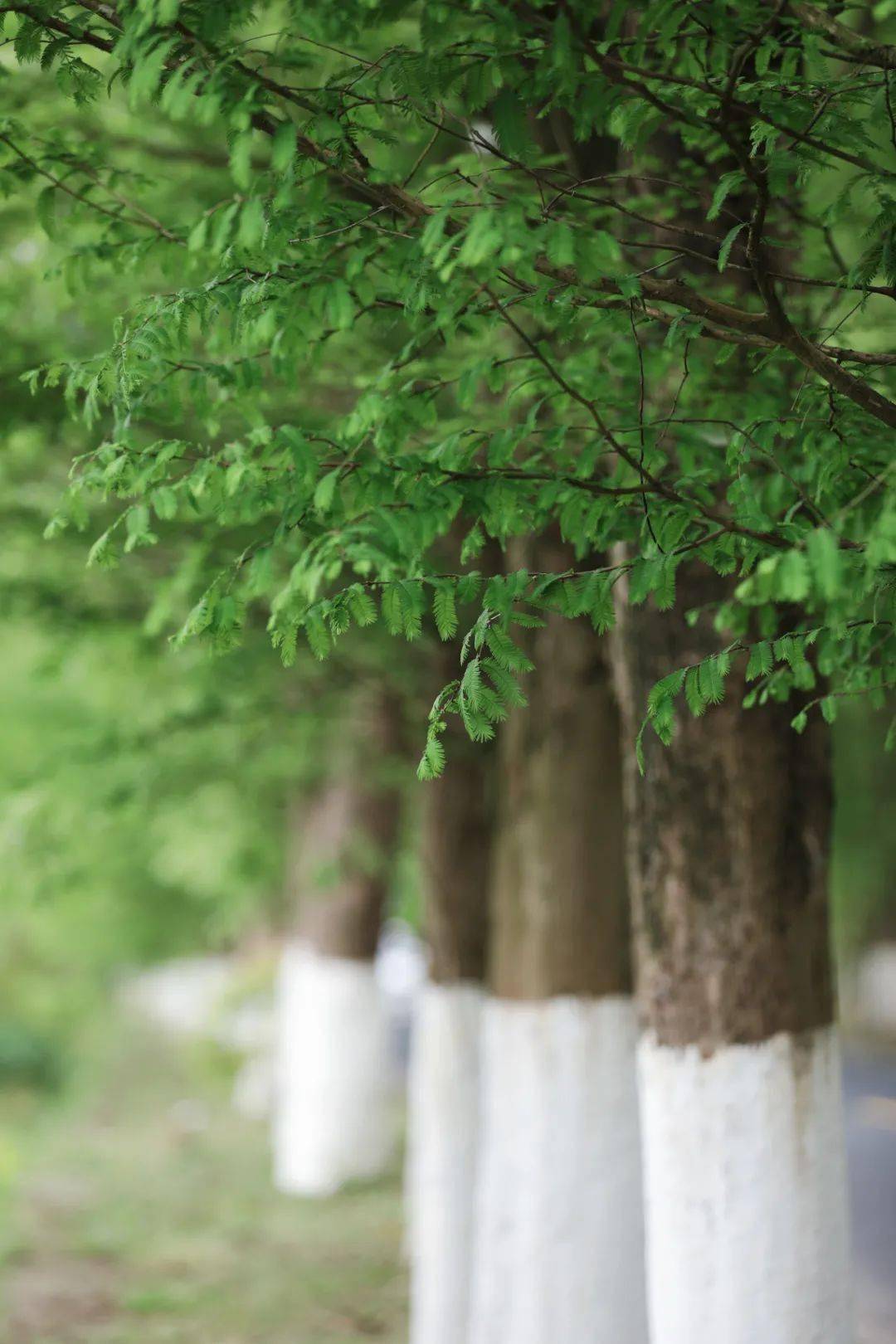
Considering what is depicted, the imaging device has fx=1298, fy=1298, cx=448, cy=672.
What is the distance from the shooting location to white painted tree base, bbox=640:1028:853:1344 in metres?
4.24

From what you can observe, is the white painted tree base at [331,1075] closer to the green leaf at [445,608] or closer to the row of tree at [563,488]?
the row of tree at [563,488]

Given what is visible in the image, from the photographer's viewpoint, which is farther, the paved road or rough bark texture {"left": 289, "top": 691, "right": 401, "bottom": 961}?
rough bark texture {"left": 289, "top": 691, "right": 401, "bottom": 961}

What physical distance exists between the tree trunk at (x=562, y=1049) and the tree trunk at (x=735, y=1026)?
4.84 ft

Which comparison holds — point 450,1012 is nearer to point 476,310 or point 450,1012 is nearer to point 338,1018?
point 338,1018

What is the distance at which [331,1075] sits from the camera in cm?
1190

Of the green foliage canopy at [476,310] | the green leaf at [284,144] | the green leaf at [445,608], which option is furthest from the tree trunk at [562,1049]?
the green leaf at [284,144]

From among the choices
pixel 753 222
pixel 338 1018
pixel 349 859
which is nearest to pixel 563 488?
pixel 753 222

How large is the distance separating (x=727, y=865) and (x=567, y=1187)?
7.70 feet

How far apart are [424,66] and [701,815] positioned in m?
2.61

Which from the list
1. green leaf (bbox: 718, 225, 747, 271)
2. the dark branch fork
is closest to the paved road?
the dark branch fork

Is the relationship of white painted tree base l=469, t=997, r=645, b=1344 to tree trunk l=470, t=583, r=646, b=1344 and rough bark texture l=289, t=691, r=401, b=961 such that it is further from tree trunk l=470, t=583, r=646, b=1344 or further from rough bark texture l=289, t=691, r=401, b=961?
rough bark texture l=289, t=691, r=401, b=961

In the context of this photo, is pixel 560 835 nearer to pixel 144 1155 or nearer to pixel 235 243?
pixel 235 243

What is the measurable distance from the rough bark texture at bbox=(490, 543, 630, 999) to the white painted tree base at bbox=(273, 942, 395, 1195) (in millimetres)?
5903

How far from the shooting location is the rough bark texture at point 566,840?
612 centimetres
